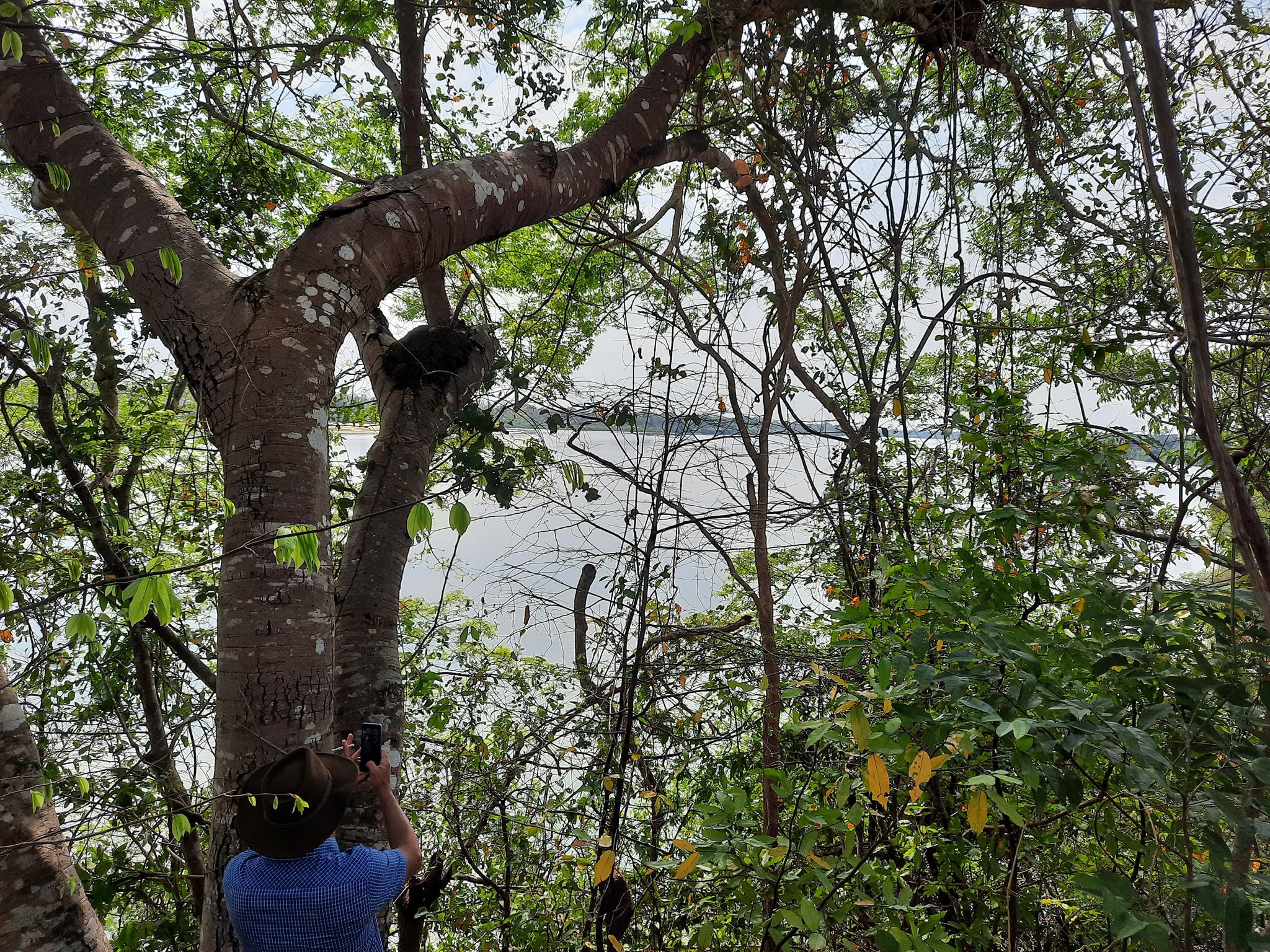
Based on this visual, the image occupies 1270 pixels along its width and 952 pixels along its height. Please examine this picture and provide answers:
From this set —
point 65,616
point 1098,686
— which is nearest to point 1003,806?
point 1098,686

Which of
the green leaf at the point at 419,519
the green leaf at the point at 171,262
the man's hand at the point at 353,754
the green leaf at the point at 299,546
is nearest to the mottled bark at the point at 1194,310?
the green leaf at the point at 419,519

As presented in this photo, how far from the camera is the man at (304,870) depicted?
159 cm

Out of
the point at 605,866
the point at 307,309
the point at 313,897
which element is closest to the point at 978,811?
the point at 605,866

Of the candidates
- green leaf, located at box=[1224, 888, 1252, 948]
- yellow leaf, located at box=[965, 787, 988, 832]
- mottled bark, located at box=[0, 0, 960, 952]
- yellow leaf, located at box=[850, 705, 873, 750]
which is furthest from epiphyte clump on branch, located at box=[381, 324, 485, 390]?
green leaf, located at box=[1224, 888, 1252, 948]

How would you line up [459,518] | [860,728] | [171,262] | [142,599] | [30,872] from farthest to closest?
[30,872] < [171,262] < [459,518] < [860,728] < [142,599]

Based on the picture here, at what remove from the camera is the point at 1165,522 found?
3014 mm

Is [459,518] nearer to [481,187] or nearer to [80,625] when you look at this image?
[80,625]

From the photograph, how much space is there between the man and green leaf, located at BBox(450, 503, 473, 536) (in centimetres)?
73

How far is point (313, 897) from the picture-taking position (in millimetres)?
1717

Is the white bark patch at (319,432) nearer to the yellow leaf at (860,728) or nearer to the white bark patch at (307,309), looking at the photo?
the white bark patch at (307,309)

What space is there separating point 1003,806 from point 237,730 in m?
1.62

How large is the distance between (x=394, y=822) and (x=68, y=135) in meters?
2.24

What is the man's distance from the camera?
62.8 inches

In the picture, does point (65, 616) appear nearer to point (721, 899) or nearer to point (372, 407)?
point (721, 899)
